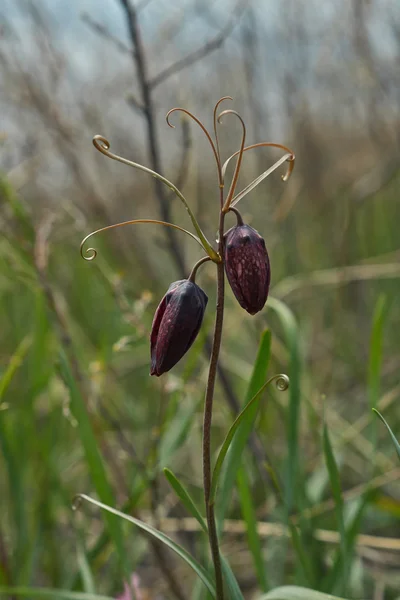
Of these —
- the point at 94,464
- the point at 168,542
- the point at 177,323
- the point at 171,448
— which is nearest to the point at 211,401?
the point at 177,323

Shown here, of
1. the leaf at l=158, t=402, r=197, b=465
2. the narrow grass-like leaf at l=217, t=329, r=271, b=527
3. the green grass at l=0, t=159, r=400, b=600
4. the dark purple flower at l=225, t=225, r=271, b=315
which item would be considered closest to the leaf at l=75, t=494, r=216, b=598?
the green grass at l=0, t=159, r=400, b=600

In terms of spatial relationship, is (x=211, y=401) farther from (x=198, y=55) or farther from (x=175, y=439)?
(x=198, y=55)

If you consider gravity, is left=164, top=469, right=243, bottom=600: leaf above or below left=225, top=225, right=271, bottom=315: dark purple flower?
below

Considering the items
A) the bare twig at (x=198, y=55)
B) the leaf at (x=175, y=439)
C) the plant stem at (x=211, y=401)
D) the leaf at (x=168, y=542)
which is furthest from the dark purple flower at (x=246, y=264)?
the bare twig at (x=198, y=55)

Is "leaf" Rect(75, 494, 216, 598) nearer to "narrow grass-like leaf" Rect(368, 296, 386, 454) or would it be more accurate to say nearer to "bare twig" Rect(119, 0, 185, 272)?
"narrow grass-like leaf" Rect(368, 296, 386, 454)

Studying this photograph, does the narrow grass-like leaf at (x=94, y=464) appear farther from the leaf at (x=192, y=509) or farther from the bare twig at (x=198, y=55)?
the bare twig at (x=198, y=55)

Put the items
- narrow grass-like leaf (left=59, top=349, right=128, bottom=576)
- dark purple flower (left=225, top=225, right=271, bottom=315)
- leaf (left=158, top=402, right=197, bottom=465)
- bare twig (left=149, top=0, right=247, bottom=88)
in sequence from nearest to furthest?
dark purple flower (left=225, top=225, right=271, bottom=315) < narrow grass-like leaf (left=59, top=349, right=128, bottom=576) < leaf (left=158, top=402, right=197, bottom=465) < bare twig (left=149, top=0, right=247, bottom=88)

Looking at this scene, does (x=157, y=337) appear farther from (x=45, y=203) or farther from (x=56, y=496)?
(x=45, y=203)
